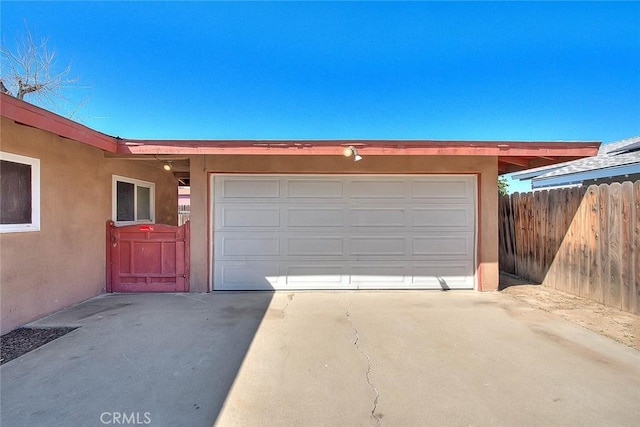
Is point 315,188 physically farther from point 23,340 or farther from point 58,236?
point 23,340

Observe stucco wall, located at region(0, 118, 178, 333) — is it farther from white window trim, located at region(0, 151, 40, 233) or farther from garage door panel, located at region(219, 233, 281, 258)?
garage door panel, located at region(219, 233, 281, 258)

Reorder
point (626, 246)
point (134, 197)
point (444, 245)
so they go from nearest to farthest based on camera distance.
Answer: point (626, 246), point (444, 245), point (134, 197)

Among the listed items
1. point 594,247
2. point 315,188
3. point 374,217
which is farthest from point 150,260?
point 594,247

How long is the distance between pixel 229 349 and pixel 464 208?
4751 mm

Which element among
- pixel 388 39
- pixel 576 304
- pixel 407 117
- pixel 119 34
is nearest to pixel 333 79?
pixel 388 39

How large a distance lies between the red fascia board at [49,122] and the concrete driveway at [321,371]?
2466 millimetres

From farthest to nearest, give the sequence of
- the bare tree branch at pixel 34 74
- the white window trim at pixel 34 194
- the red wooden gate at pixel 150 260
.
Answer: the bare tree branch at pixel 34 74 < the red wooden gate at pixel 150 260 < the white window trim at pixel 34 194

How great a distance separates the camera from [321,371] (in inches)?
106

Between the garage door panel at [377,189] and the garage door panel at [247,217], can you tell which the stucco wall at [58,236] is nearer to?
the garage door panel at [247,217]

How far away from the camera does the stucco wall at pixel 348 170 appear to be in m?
5.36

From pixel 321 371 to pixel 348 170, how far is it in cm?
363

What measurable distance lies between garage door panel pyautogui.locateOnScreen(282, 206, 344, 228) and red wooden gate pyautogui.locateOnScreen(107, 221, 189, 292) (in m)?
1.92

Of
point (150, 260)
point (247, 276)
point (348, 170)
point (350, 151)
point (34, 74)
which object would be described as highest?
point (34, 74)

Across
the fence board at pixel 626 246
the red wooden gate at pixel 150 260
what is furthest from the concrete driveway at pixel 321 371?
the fence board at pixel 626 246
